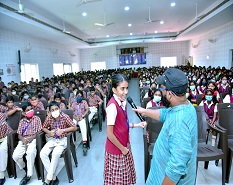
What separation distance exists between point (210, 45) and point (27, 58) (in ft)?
39.9

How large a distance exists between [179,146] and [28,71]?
11590 mm

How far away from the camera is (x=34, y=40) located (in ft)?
37.3

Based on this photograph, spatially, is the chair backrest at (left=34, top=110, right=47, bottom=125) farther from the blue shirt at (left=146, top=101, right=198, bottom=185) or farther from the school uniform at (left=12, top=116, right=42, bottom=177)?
the blue shirt at (left=146, top=101, right=198, bottom=185)

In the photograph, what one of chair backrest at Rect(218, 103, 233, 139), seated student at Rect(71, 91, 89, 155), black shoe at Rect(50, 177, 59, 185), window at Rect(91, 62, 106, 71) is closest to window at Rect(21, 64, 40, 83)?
seated student at Rect(71, 91, 89, 155)

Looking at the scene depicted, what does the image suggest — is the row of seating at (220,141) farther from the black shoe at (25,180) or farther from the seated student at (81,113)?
the black shoe at (25,180)

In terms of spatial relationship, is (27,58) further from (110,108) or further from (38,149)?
(110,108)

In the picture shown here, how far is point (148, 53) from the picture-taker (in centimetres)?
2067

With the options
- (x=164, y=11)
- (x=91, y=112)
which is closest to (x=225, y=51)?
(x=164, y=11)

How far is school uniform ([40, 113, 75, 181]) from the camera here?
238 centimetres

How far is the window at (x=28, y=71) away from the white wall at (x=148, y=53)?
33.9ft

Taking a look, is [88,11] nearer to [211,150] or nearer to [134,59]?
[211,150]

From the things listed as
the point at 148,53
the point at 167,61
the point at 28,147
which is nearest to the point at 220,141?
the point at 28,147

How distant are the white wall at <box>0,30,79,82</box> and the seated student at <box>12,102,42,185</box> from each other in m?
7.14

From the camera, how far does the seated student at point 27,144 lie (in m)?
2.51
